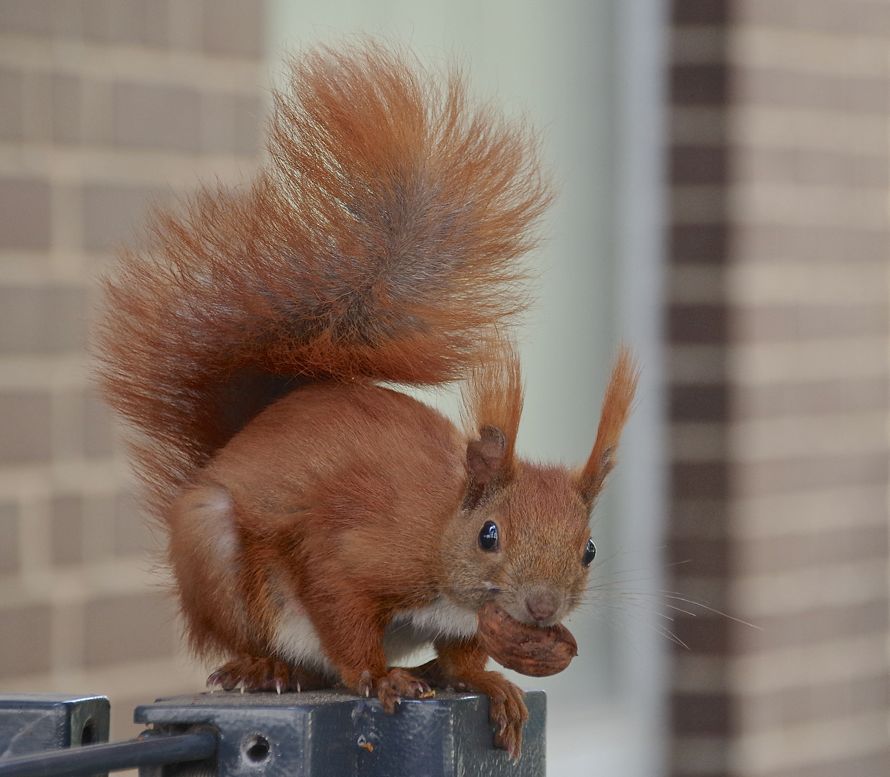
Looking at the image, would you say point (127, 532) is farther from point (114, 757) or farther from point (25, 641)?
point (114, 757)

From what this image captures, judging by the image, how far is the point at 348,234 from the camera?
1.08 meters

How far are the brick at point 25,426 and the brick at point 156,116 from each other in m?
0.36

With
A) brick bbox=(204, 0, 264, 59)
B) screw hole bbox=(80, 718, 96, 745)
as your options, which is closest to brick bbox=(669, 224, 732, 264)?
brick bbox=(204, 0, 264, 59)

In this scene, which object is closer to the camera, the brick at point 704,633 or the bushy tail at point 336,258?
the bushy tail at point 336,258

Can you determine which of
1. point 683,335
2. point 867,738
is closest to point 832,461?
point 683,335

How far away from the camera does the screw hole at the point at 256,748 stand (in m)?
0.78

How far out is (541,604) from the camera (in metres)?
0.92

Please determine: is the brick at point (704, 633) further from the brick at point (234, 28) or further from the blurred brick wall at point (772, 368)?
the brick at point (234, 28)

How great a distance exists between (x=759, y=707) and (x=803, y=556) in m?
0.32

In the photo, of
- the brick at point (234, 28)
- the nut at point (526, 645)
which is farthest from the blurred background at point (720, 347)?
the nut at point (526, 645)

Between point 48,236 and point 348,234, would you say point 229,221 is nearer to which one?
point 348,234

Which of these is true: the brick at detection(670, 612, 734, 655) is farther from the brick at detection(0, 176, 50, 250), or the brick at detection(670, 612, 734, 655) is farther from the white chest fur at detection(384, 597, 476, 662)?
the white chest fur at detection(384, 597, 476, 662)

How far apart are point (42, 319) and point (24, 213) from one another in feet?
0.45

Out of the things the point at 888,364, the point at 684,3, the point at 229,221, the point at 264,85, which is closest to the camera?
the point at 229,221
